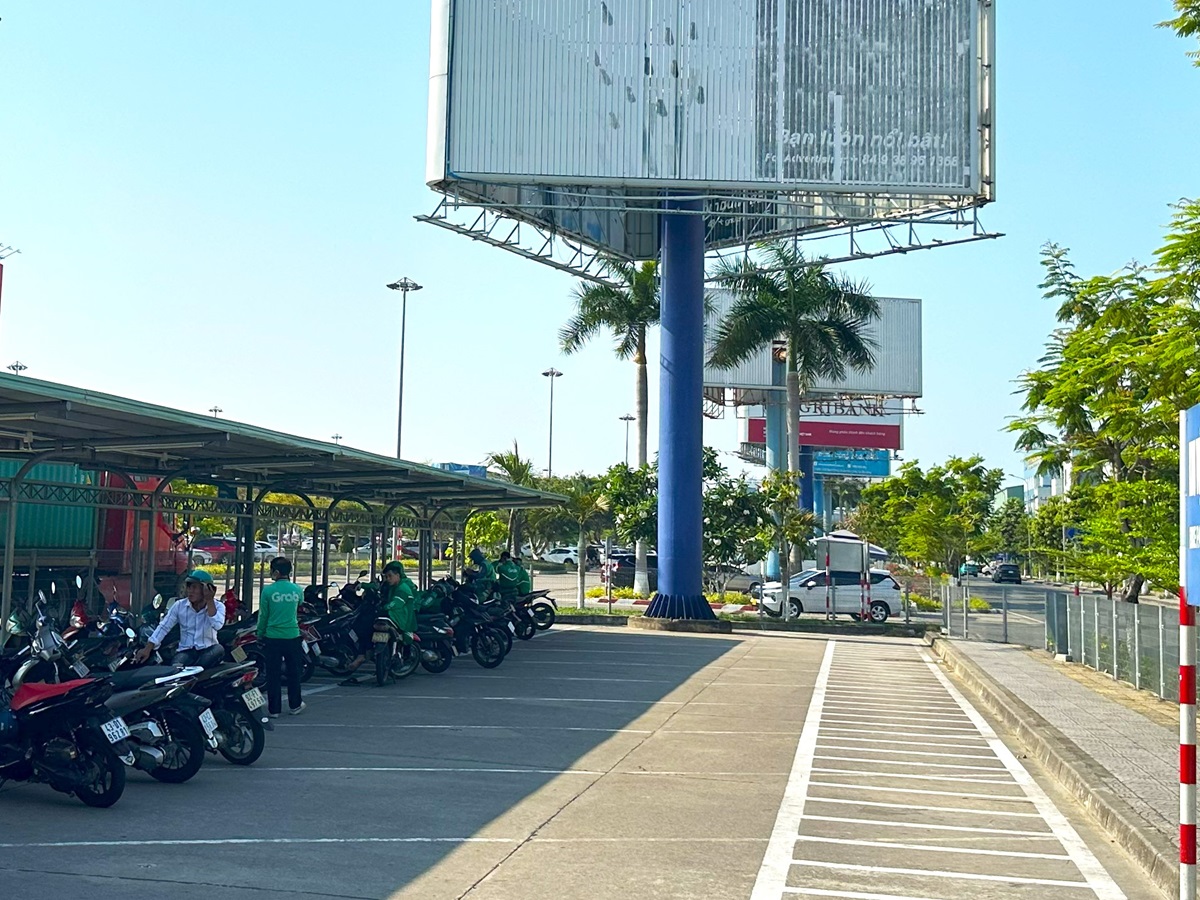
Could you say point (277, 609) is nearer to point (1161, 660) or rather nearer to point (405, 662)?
point (405, 662)

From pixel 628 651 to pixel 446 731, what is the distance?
1132 centimetres

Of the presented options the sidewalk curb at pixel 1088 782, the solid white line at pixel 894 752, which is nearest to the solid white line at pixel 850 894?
the sidewalk curb at pixel 1088 782

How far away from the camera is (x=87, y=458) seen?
18875 mm

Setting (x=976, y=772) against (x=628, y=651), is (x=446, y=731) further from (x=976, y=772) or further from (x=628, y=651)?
(x=628, y=651)

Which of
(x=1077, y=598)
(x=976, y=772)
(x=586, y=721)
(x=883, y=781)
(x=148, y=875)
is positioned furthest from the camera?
(x=1077, y=598)

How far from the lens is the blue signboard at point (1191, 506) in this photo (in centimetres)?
609

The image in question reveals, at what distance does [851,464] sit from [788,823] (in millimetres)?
82931

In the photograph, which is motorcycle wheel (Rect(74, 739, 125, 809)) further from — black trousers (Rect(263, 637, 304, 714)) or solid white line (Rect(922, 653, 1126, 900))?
solid white line (Rect(922, 653, 1126, 900))

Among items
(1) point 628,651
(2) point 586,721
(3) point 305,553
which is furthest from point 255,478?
(3) point 305,553

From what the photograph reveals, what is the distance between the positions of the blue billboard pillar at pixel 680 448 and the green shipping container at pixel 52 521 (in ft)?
42.6

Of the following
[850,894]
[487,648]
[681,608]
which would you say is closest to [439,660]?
[487,648]

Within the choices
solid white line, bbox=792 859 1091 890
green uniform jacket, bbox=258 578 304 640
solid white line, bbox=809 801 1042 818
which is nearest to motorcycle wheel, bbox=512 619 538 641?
green uniform jacket, bbox=258 578 304 640

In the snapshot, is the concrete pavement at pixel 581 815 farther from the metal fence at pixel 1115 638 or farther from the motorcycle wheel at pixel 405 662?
the metal fence at pixel 1115 638

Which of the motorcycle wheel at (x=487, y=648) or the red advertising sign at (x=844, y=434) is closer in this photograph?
the motorcycle wheel at (x=487, y=648)
